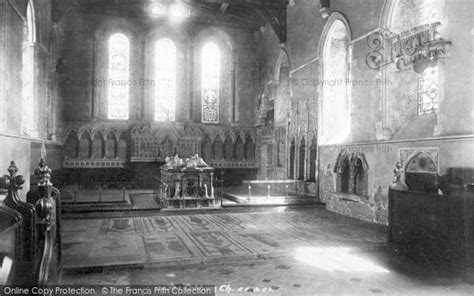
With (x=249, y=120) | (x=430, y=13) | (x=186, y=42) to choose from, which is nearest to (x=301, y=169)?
(x=249, y=120)

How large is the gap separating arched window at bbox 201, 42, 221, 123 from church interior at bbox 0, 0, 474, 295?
0.20 feet

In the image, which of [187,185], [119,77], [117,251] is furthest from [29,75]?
[117,251]

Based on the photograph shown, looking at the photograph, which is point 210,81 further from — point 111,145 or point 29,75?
point 29,75

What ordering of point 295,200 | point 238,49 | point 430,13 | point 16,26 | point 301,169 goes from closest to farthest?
point 430,13 → point 16,26 → point 295,200 → point 301,169 → point 238,49

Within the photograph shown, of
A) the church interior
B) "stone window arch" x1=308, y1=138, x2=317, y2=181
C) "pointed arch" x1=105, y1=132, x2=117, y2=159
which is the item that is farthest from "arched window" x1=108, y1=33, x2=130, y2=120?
"stone window arch" x1=308, y1=138, x2=317, y2=181

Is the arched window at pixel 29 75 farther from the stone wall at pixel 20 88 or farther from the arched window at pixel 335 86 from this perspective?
the arched window at pixel 335 86

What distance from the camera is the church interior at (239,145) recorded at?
4.63 metres

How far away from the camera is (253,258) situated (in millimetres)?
5383

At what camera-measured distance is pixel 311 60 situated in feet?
37.5

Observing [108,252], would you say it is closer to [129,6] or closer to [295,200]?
[295,200]

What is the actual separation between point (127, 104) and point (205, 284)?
39.4 feet

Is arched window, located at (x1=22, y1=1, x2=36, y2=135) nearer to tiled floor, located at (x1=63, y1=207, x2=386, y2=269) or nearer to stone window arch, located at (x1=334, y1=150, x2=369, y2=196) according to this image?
tiled floor, located at (x1=63, y1=207, x2=386, y2=269)

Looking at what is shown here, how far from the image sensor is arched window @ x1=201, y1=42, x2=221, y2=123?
16109mm

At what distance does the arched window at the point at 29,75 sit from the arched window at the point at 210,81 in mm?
6939
